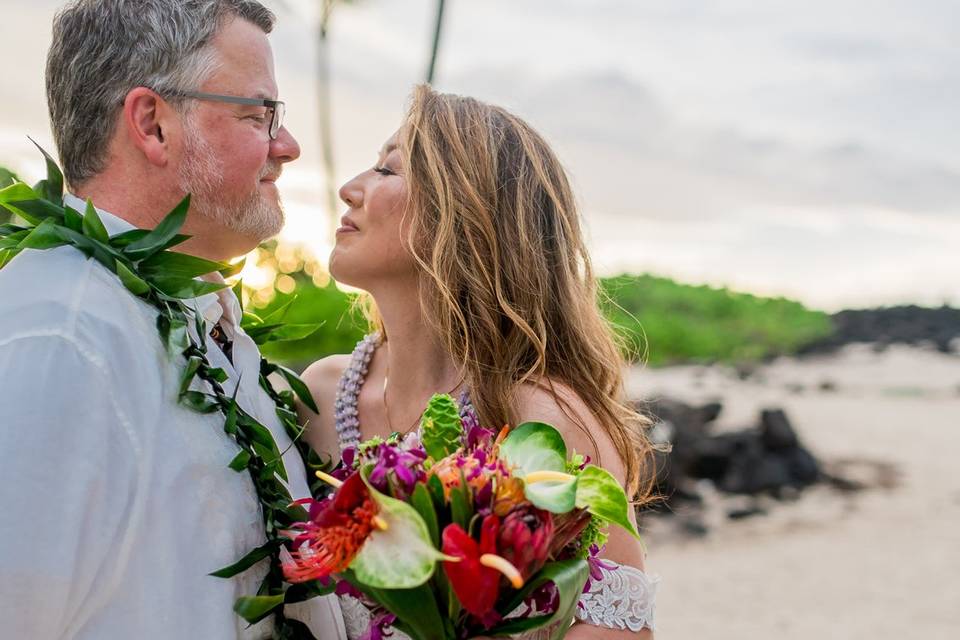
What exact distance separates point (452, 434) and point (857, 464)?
21.9 metres

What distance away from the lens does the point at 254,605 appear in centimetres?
252

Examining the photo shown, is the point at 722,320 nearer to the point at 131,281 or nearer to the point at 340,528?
the point at 131,281

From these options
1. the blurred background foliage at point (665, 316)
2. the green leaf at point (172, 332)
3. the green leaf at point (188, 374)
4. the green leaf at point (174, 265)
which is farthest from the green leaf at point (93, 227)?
the blurred background foliage at point (665, 316)

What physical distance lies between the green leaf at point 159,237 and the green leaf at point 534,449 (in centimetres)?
101

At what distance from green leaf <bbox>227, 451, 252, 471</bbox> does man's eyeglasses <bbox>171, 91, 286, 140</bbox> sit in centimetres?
104

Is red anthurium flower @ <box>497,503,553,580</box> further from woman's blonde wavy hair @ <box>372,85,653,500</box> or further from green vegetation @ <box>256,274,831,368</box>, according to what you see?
Answer: green vegetation @ <box>256,274,831,368</box>

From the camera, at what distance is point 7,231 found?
2742mm

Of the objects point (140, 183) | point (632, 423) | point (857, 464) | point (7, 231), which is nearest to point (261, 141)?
point (140, 183)

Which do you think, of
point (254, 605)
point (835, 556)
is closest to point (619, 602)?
point (254, 605)

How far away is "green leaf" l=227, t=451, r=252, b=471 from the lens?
259 centimetres

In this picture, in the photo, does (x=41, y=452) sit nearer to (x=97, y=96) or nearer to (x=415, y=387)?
(x=97, y=96)

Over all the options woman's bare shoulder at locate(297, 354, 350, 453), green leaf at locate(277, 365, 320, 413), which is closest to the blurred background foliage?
woman's bare shoulder at locate(297, 354, 350, 453)

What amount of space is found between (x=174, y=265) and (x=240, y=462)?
20.8 inches

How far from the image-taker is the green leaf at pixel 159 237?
2723 mm
